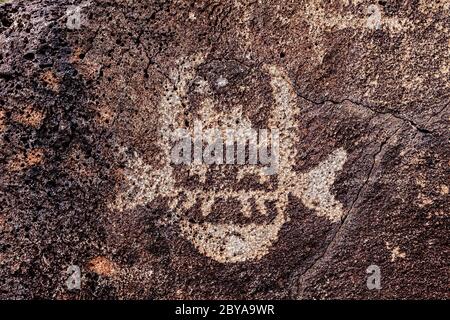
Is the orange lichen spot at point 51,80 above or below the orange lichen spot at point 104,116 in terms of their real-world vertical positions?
above

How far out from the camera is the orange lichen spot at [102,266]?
1454mm

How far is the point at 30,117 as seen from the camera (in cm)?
141

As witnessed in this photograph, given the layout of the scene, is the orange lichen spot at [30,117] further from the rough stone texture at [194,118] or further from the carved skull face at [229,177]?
the carved skull face at [229,177]

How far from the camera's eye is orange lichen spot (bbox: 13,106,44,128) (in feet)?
4.63

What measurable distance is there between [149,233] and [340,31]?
740 mm

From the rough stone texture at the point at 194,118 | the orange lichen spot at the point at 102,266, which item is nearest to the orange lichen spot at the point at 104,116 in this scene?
the rough stone texture at the point at 194,118

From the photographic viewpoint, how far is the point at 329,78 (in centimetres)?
143

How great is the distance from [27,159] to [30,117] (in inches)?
4.4

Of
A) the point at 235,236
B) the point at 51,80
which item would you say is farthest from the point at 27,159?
the point at 235,236

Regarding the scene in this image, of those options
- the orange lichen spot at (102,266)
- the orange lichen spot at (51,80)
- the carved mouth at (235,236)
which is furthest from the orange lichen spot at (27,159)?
the carved mouth at (235,236)

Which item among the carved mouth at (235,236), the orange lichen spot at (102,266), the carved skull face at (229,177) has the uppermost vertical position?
the carved skull face at (229,177)
